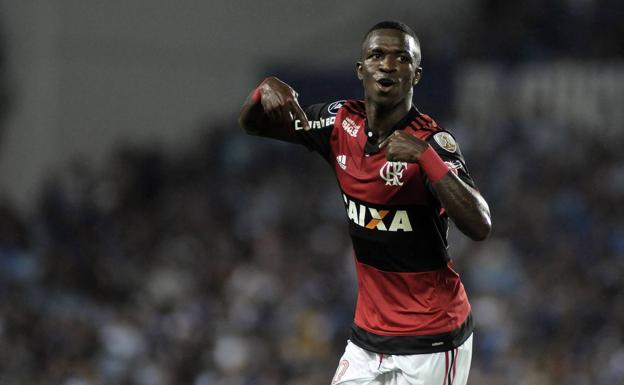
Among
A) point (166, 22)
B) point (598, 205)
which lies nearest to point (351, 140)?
point (598, 205)

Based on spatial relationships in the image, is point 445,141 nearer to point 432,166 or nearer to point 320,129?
point 432,166

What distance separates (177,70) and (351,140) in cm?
1296

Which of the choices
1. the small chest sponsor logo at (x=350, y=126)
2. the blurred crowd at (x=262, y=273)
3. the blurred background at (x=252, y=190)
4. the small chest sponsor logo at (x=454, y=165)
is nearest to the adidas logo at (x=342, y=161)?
the small chest sponsor logo at (x=350, y=126)

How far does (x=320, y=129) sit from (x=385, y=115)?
1.24 feet

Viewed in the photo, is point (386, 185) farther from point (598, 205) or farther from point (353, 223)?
point (598, 205)

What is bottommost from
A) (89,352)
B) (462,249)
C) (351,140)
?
(89,352)

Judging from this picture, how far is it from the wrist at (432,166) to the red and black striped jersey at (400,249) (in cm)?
23

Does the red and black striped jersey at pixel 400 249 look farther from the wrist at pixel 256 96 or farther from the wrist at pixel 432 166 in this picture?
the wrist at pixel 256 96

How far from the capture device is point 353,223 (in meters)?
4.90

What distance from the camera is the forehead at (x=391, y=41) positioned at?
184 inches

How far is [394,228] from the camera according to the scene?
15.5ft

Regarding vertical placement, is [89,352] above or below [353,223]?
below

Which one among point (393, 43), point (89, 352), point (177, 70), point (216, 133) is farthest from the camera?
point (177, 70)

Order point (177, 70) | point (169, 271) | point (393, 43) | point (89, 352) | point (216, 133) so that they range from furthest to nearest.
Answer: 1. point (177, 70)
2. point (216, 133)
3. point (169, 271)
4. point (89, 352)
5. point (393, 43)
